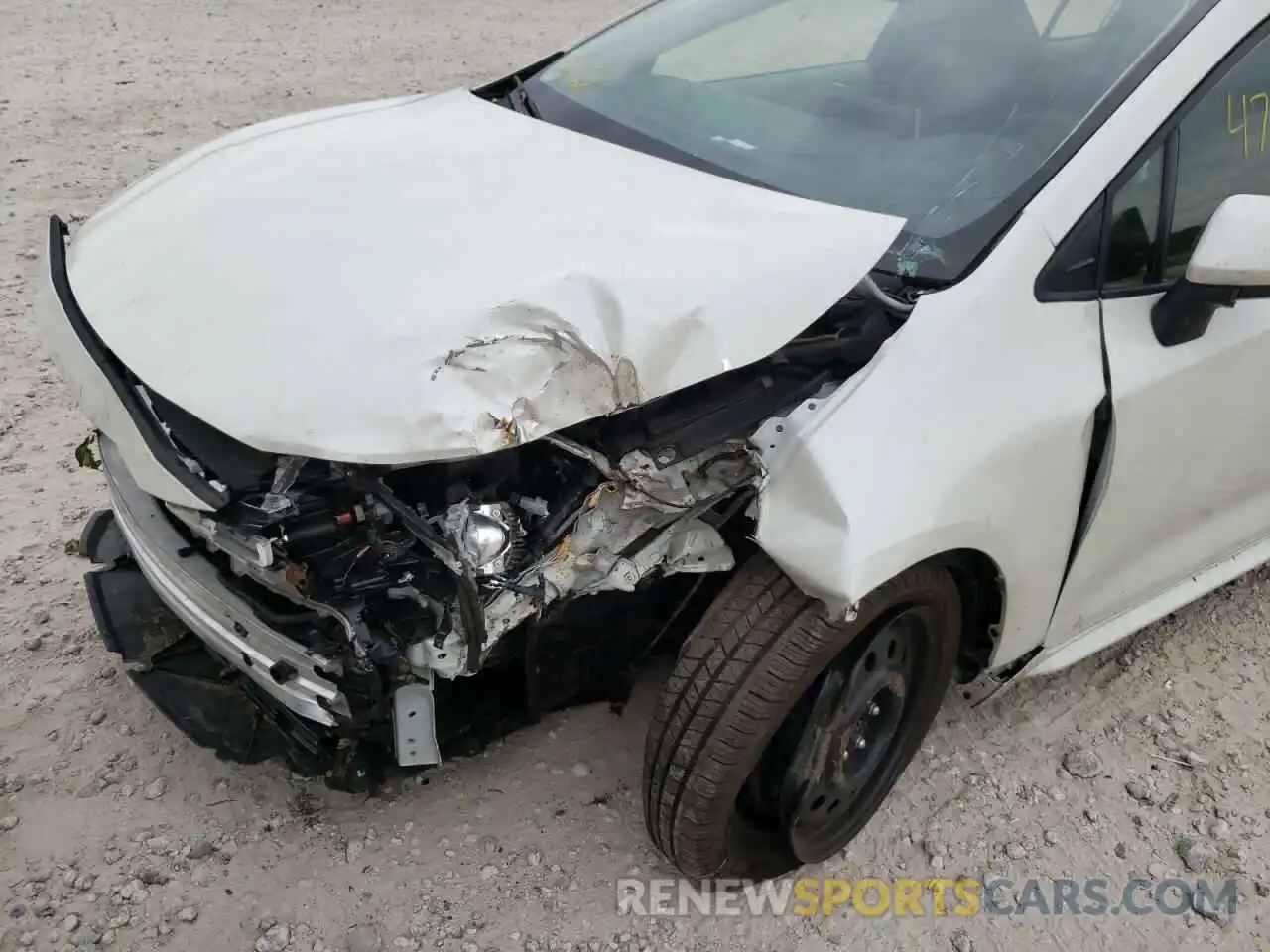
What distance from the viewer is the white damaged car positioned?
176cm

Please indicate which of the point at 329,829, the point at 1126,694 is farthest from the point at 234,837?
the point at 1126,694

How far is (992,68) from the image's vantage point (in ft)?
7.64

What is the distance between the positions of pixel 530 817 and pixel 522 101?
1801 mm

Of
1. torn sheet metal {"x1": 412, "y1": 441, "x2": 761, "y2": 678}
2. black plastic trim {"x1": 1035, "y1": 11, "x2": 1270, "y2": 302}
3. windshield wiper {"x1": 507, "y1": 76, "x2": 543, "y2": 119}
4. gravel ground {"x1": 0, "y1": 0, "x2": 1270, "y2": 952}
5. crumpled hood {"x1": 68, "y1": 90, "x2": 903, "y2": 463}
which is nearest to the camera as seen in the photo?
crumpled hood {"x1": 68, "y1": 90, "x2": 903, "y2": 463}

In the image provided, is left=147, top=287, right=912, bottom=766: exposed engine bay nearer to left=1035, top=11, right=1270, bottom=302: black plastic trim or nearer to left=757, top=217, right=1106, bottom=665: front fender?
left=757, top=217, right=1106, bottom=665: front fender

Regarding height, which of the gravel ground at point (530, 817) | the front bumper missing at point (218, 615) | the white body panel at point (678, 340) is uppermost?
the white body panel at point (678, 340)

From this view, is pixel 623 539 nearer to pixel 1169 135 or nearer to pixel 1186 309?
pixel 1186 309

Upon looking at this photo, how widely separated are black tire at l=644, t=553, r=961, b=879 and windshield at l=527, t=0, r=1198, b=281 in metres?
0.65

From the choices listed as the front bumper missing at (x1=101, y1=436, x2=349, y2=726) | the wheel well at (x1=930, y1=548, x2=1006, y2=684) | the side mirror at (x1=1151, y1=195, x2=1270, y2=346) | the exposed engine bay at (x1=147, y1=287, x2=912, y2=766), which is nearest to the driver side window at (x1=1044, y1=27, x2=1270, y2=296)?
the side mirror at (x1=1151, y1=195, x2=1270, y2=346)

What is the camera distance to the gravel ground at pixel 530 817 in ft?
7.10

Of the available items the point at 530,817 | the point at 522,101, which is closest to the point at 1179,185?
the point at 522,101

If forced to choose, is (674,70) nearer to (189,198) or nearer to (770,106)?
(770,106)

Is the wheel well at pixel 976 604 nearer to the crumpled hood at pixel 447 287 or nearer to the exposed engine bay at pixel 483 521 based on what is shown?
the exposed engine bay at pixel 483 521

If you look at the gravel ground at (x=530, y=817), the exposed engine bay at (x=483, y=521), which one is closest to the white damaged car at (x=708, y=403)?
the exposed engine bay at (x=483, y=521)
